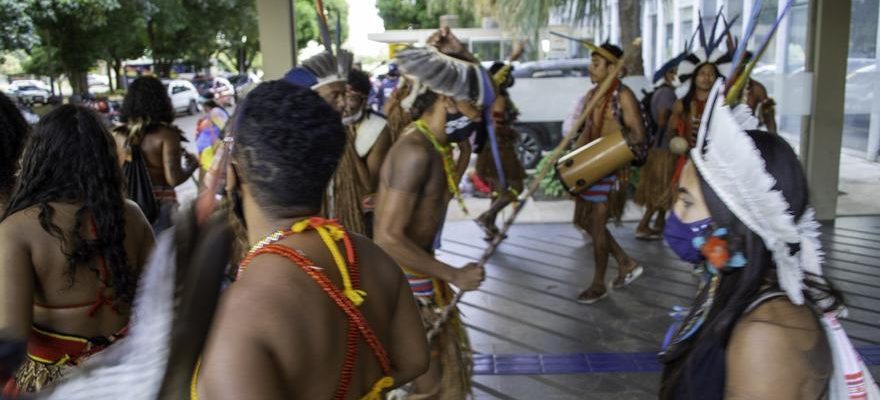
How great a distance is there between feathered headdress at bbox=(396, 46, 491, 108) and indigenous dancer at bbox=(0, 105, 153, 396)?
1397 millimetres

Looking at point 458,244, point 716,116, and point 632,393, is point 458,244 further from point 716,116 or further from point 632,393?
point 716,116

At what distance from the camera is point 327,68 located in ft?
14.7

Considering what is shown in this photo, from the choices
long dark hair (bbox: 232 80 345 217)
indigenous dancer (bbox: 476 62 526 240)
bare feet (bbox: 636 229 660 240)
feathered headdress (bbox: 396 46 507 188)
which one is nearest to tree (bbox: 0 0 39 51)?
indigenous dancer (bbox: 476 62 526 240)

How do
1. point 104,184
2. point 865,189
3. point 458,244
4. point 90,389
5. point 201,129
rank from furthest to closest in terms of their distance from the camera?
point 865,189, point 458,244, point 201,129, point 104,184, point 90,389

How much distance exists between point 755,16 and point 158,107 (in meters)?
3.93

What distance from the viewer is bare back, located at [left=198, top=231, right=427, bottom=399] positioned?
1.32 m

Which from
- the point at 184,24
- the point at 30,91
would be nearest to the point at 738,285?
the point at 184,24

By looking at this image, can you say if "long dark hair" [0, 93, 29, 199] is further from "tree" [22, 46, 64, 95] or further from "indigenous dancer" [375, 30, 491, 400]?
"tree" [22, 46, 64, 95]

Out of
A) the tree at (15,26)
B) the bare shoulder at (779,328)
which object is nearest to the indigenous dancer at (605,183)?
the bare shoulder at (779,328)

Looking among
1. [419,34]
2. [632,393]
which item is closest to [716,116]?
[632,393]

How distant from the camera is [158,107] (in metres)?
4.96

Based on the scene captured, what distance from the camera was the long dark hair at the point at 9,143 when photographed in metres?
2.67

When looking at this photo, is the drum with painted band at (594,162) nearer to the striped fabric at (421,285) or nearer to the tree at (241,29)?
the striped fabric at (421,285)

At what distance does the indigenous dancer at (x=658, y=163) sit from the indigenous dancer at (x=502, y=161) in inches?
47.3
